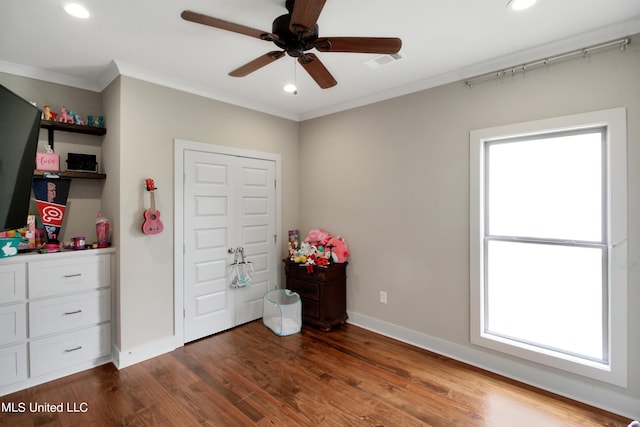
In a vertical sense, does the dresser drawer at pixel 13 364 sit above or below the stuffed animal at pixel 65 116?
below

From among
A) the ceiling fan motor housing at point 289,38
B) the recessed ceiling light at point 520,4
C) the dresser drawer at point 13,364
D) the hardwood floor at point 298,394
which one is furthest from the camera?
the dresser drawer at point 13,364

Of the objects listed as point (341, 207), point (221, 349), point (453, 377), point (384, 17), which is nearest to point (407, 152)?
point (341, 207)

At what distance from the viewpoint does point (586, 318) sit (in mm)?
2312

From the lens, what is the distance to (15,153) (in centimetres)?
126

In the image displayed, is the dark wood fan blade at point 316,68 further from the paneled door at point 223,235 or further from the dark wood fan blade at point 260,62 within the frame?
the paneled door at point 223,235

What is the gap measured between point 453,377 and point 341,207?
207 centimetres

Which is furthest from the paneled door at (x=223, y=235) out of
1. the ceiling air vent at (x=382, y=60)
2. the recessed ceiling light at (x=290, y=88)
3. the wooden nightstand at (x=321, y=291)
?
the ceiling air vent at (x=382, y=60)

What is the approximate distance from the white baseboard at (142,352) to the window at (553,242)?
285 cm

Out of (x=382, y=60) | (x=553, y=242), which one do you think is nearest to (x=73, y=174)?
(x=382, y=60)

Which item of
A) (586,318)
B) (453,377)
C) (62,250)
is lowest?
(453,377)

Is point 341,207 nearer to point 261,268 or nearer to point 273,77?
point 261,268

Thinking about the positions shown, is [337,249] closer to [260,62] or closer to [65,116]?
[260,62]

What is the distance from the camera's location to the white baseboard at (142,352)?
2.67m

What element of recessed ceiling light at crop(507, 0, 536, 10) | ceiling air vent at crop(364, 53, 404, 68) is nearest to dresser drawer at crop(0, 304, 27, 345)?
ceiling air vent at crop(364, 53, 404, 68)
